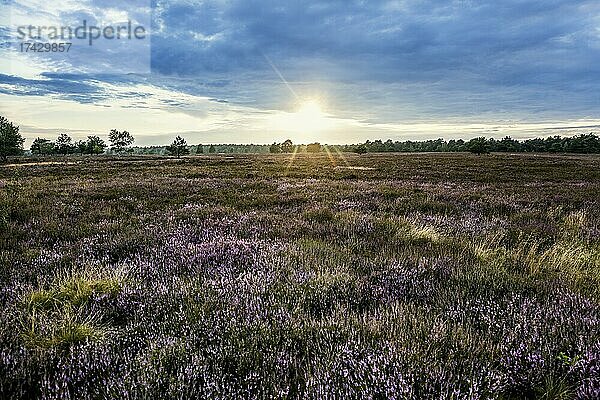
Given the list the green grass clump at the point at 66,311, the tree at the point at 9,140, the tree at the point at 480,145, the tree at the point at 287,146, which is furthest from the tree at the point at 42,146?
the green grass clump at the point at 66,311

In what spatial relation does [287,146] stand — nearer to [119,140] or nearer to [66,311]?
[119,140]

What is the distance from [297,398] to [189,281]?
2.72 metres

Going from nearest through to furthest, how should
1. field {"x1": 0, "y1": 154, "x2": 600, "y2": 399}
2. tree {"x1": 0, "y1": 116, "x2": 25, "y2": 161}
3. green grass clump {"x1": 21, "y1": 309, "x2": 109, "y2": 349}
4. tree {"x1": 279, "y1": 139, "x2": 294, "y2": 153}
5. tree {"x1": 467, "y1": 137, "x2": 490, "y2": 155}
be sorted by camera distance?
field {"x1": 0, "y1": 154, "x2": 600, "y2": 399}, green grass clump {"x1": 21, "y1": 309, "x2": 109, "y2": 349}, tree {"x1": 0, "y1": 116, "x2": 25, "y2": 161}, tree {"x1": 467, "y1": 137, "x2": 490, "y2": 155}, tree {"x1": 279, "y1": 139, "x2": 294, "y2": 153}

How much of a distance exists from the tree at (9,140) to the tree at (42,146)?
54311 millimetres

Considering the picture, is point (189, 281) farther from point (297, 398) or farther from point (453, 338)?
point (453, 338)

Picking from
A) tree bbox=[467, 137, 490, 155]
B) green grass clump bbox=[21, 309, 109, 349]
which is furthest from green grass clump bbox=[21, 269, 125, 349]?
tree bbox=[467, 137, 490, 155]

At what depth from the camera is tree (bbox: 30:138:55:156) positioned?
12019 centimetres

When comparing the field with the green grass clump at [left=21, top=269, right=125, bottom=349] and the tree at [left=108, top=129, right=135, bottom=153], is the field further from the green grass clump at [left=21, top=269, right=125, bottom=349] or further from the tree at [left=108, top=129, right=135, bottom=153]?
the tree at [left=108, top=129, right=135, bottom=153]

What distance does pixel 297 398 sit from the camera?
7.89ft

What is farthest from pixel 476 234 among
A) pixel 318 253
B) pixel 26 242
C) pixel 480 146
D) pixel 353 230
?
pixel 480 146

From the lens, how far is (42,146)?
12069cm

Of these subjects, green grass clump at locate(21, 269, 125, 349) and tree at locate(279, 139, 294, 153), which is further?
tree at locate(279, 139, 294, 153)

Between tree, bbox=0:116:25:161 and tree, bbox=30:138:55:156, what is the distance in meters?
54.3

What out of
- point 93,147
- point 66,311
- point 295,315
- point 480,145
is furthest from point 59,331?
point 93,147
